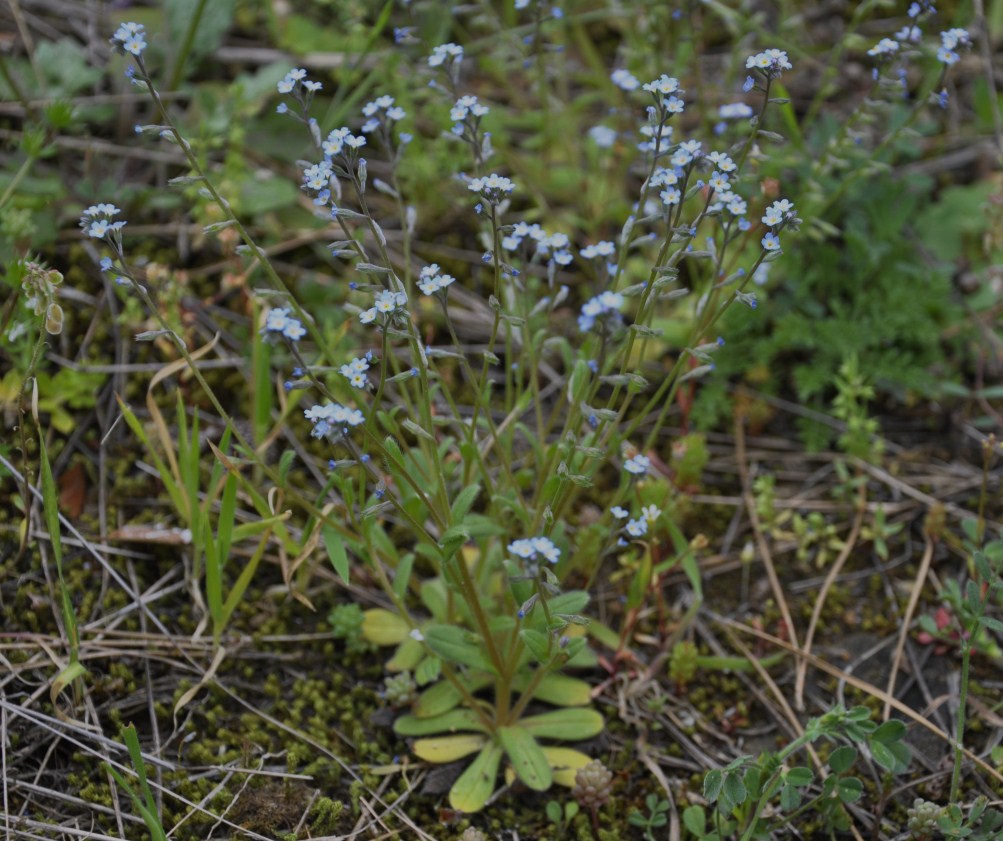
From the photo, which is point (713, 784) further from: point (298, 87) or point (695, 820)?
point (298, 87)

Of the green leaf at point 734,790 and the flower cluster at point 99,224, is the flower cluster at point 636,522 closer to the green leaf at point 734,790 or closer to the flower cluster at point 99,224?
the green leaf at point 734,790

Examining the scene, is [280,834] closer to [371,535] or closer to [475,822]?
[475,822]

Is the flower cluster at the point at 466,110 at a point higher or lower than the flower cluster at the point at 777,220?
higher

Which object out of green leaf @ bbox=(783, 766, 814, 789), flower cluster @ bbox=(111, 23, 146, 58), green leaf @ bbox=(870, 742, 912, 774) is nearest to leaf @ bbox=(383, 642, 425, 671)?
green leaf @ bbox=(783, 766, 814, 789)

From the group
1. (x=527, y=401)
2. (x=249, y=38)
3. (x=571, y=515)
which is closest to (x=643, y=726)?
(x=571, y=515)

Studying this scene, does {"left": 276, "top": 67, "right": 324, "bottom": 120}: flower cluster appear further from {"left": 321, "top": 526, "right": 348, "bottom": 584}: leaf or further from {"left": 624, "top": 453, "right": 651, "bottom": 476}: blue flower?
{"left": 624, "top": 453, "right": 651, "bottom": 476}: blue flower

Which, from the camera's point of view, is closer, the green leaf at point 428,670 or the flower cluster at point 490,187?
the flower cluster at point 490,187

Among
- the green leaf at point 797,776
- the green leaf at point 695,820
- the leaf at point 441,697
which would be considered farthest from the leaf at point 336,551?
the green leaf at point 797,776
